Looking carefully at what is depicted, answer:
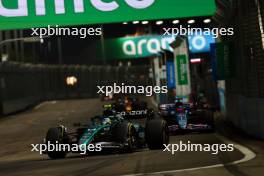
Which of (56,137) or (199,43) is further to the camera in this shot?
(199,43)

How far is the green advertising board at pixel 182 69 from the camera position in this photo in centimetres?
3145

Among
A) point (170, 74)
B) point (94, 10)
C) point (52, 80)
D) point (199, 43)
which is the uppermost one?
point (199, 43)

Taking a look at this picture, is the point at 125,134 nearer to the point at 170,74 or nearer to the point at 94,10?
the point at 94,10

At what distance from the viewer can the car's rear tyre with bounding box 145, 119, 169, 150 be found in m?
15.6

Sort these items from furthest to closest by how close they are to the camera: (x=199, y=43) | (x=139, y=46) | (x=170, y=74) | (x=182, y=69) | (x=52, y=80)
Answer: (x=52, y=80), (x=139, y=46), (x=199, y=43), (x=170, y=74), (x=182, y=69)

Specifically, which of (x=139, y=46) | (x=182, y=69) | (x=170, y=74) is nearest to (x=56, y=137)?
(x=182, y=69)

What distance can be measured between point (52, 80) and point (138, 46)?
28.1 meters

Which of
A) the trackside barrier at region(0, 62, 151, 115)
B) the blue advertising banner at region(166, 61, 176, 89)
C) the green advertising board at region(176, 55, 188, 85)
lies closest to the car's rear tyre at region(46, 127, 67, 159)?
the green advertising board at region(176, 55, 188, 85)

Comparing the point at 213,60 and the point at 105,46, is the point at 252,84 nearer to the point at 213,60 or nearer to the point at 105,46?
the point at 213,60

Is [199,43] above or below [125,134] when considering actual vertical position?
above

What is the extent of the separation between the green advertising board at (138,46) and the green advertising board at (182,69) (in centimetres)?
3159

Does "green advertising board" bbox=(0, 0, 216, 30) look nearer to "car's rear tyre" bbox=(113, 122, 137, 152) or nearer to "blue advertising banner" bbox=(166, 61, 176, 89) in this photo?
"car's rear tyre" bbox=(113, 122, 137, 152)

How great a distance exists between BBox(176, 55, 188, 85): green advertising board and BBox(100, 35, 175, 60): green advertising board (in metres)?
31.6

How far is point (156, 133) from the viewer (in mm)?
15602
